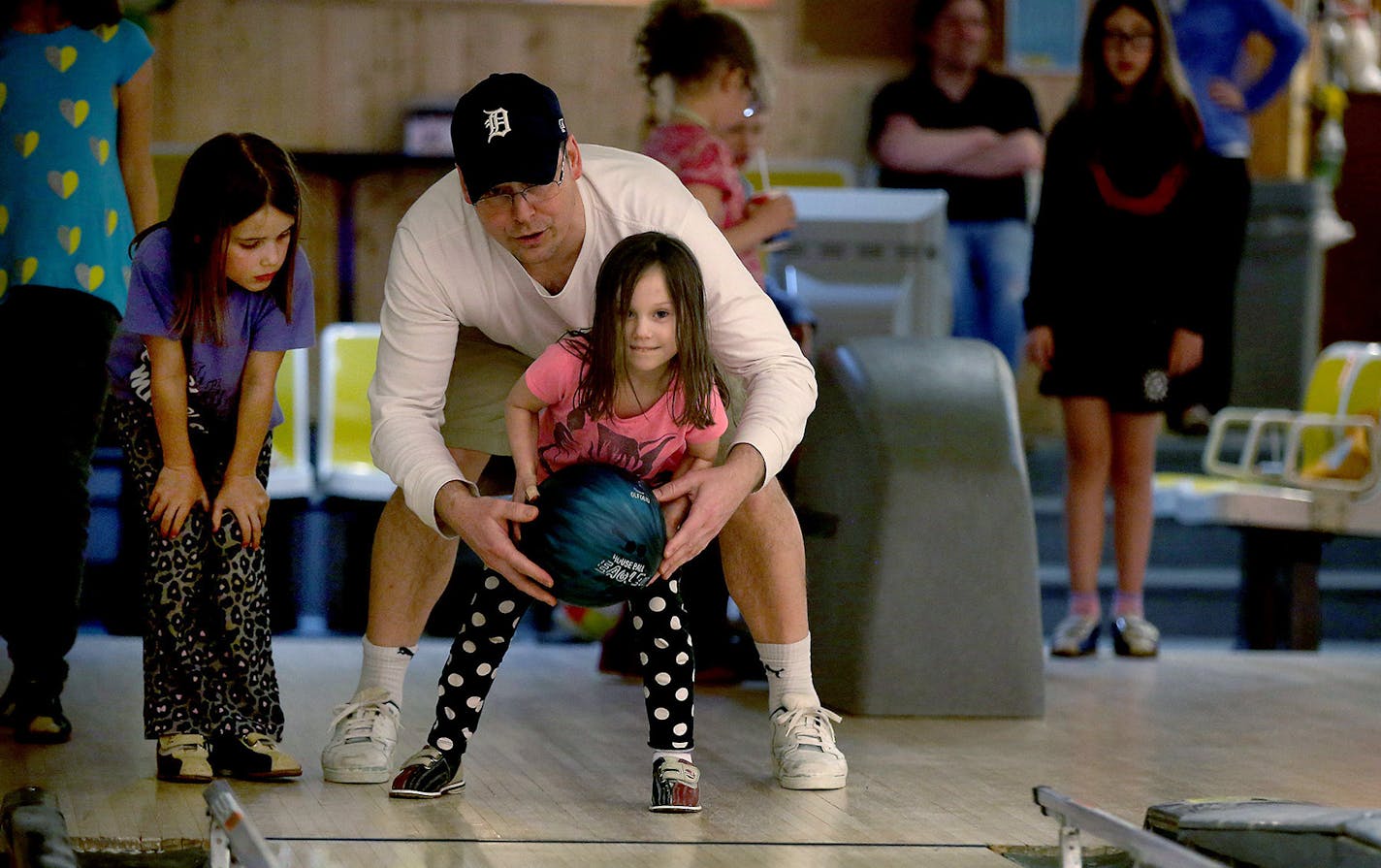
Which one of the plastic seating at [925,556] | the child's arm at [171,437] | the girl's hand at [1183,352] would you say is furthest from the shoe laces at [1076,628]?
the child's arm at [171,437]

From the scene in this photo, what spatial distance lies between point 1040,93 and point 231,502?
575cm

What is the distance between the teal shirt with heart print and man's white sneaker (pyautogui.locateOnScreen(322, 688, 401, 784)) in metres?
0.93

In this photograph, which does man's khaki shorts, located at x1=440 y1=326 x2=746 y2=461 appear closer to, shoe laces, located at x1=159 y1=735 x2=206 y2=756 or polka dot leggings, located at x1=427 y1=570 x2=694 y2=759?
polka dot leggings, located at x1=427 y1=570 x2=694 y2=759

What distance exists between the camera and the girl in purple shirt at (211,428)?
257 cm

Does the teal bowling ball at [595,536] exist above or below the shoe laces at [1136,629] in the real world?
above

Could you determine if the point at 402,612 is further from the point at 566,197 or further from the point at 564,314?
the point at 566,197

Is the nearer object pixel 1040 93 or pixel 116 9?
pixel 116 9

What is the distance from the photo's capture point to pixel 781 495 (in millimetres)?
2695

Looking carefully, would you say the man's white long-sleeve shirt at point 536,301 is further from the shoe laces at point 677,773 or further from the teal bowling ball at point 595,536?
the shoe laces at point 677,773

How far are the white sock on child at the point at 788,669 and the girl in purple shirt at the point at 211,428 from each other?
74cm

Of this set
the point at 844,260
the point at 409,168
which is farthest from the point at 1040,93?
the point at 844,260

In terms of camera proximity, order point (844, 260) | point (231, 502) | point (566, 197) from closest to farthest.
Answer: point (566, 197) < point (231, 502) < point (844, 260)

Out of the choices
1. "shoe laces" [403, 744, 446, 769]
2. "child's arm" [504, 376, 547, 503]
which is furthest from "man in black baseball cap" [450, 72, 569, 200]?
"shoe laces" [403, 744, 446, 769]

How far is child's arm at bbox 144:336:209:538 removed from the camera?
2.58m
